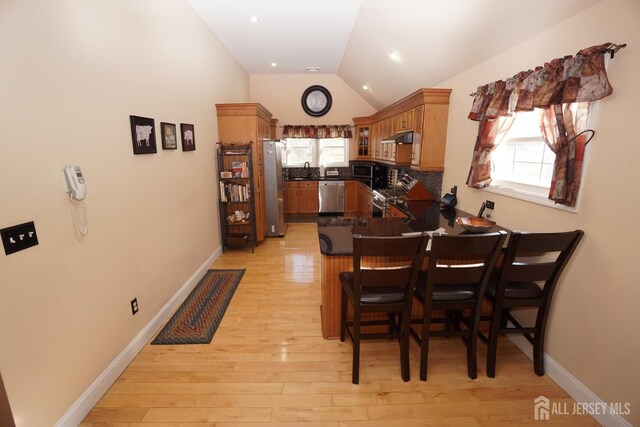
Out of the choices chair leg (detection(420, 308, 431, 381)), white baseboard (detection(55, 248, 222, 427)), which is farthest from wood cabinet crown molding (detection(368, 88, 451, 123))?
white baseboard (detection(55, 248, 222, 427))

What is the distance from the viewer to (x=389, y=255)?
174 centimetres

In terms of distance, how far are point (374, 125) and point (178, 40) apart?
3.90 metres

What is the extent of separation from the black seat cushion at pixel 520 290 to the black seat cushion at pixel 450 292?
0.16m

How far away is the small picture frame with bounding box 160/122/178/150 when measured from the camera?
2.77m

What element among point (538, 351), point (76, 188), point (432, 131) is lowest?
Answer: point (538, 351)

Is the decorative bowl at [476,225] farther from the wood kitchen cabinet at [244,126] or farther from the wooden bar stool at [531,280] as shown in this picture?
the wood kitchen cabinet at [244,126]

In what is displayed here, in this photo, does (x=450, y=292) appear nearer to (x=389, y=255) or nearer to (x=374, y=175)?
(x=389, y=255)

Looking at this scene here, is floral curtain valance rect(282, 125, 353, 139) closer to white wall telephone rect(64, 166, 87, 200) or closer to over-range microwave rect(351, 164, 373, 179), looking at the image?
over-range microwave rect(351, 164, 373, 179)

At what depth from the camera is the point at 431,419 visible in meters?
1.76

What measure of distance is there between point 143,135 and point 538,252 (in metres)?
3.02

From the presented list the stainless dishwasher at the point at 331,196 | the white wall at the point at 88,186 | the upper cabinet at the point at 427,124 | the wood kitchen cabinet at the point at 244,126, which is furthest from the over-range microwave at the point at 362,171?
the white wall at the point at 88,186

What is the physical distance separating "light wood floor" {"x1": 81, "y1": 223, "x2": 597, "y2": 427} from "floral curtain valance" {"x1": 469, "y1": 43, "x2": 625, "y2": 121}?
6.15 feet

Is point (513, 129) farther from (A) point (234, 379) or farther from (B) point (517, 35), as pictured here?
(A) point (234, 379)

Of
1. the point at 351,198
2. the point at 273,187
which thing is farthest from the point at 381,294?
the point at 351,198
